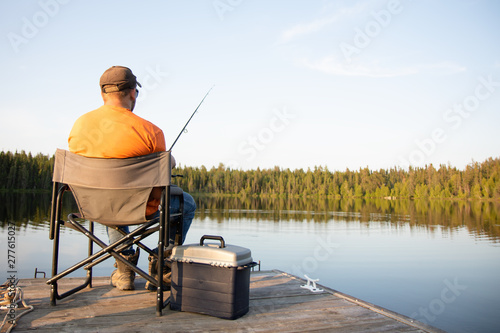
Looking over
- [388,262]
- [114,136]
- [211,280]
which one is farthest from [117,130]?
[388,262]

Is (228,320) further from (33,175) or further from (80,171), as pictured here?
(33,175)

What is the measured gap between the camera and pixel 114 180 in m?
2.39

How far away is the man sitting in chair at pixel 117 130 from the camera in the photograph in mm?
2420

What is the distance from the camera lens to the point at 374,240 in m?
14.8

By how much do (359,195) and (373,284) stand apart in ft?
279

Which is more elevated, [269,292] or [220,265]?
[220,265]

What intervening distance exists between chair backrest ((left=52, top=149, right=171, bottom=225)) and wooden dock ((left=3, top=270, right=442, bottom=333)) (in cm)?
60

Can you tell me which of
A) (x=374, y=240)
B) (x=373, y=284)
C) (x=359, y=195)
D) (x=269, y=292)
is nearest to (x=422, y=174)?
(x=359, y=195)

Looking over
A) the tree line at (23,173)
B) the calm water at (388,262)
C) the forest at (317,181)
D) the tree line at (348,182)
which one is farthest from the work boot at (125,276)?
the tree line at (348,182)

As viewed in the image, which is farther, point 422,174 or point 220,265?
point 422,174

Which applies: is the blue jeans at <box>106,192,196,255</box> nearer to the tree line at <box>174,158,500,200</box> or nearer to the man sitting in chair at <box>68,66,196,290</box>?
the man sitting in chair at <box>68,66,196,290</box>

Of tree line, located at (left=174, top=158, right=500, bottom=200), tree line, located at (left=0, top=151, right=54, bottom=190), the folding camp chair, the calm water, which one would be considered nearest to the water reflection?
the calm water

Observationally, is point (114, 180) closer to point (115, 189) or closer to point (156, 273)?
point (115, 189)

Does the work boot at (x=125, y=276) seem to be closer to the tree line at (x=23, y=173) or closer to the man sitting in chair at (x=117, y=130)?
the man sitting in chair at (x=117, y=130)
